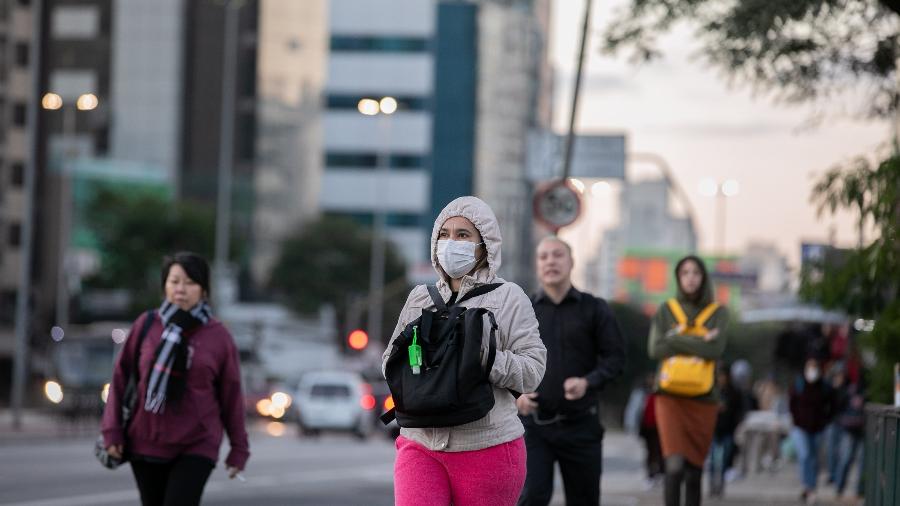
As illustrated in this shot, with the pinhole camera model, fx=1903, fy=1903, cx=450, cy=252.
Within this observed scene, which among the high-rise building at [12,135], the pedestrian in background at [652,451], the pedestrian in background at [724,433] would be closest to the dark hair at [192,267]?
the pedestrian in background at [724,433]

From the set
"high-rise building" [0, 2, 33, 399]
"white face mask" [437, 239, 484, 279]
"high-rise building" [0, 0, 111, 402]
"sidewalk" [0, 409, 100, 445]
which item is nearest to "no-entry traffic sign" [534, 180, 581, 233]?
"white face mask" [437, 239, 484, 279]

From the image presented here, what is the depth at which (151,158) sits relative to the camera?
11038cm

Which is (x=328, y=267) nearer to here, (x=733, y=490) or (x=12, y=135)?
(x=12, y=135)

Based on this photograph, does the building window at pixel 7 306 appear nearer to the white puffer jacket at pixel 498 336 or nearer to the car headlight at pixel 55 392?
the car headlight at pixel 55 392

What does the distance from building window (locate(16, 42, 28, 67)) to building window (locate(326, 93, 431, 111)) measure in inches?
975

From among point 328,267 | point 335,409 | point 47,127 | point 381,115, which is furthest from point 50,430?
point 381,115

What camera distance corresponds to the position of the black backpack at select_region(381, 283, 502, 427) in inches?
265

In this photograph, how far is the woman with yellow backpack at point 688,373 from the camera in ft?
38.3

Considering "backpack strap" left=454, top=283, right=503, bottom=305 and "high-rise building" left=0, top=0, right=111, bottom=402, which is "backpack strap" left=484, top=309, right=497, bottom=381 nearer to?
"backpack strap" left=454, top=283, right=503, bottom=305

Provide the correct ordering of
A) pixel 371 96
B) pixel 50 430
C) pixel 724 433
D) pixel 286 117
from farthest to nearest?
pixel 371 96, pixel 286 117, pixel 50 430, pixel 724 433

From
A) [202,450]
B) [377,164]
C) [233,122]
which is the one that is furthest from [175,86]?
[202,450]

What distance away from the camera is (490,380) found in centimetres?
690

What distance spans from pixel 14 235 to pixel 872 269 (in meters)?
89.0

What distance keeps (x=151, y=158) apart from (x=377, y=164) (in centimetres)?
1471
